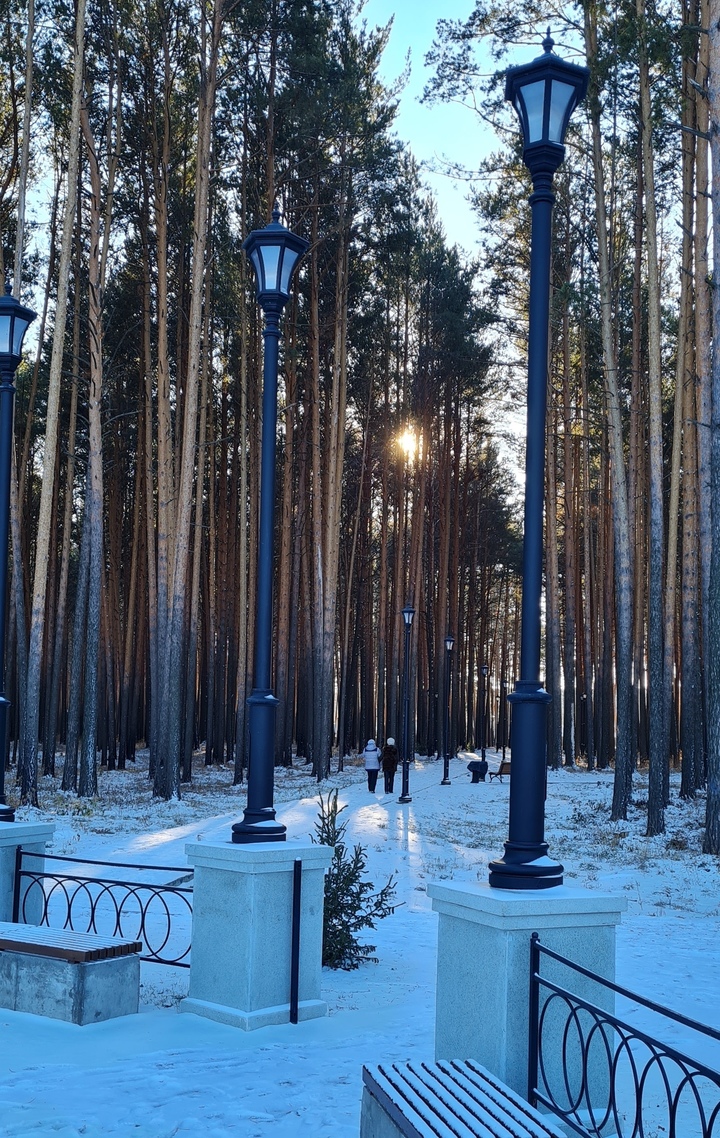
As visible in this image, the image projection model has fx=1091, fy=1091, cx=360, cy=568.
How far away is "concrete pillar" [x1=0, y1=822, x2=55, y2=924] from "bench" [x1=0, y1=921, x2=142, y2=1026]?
1537 mm

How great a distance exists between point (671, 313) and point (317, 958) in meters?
24.1

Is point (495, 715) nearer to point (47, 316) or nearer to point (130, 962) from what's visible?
point (47, 316)

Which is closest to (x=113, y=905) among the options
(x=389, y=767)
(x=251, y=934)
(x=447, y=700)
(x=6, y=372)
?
(x=251, y=934)

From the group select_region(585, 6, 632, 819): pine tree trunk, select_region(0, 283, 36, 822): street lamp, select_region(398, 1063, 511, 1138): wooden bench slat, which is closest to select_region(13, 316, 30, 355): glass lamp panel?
select_region(0, 283, 36, 822): street lamp

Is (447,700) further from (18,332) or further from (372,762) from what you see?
(18,332)

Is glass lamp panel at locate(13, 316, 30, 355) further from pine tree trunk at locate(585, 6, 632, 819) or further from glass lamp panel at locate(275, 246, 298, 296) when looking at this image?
pine tree trunk at locate(585, 6, 632, 819)

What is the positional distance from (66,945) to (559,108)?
197 inches

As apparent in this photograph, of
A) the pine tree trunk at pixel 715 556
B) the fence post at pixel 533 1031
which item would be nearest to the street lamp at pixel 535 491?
the fence post at pixel 533 1031

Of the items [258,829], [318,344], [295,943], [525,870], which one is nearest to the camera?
[525,870]

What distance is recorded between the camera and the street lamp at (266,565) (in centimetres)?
649

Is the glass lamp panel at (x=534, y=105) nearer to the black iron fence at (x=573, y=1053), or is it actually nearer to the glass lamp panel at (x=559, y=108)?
the glass lamp panel at (x=559, y=108)

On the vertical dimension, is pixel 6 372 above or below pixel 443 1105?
above

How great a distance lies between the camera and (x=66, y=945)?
19.7 ft

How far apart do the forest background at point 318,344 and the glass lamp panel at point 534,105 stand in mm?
9234
